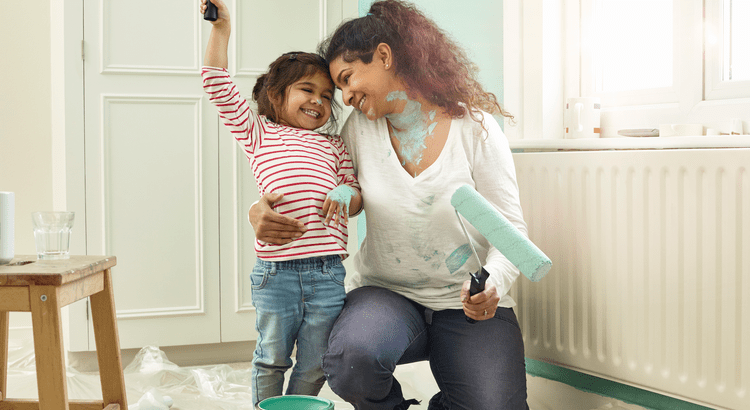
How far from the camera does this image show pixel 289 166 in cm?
123

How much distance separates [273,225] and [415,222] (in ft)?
0.95

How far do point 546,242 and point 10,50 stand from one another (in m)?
2.16

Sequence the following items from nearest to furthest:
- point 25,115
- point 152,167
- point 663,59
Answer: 1. point 663,59
2. point 152,167
3. point 25,115

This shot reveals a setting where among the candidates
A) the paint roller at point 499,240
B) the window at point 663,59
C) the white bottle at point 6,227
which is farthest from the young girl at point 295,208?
the window at point 663,59

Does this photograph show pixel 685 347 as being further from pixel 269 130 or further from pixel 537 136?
pixel 269 130

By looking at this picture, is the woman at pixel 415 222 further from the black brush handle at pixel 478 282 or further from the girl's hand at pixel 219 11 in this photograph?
the girl's hand at pixel 219 11

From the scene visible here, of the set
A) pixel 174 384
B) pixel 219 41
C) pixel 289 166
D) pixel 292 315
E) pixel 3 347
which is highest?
pixel 219 41

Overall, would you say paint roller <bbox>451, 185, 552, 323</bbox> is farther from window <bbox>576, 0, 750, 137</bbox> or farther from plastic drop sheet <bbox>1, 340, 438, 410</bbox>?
plastic drop sheet <bbox>1, 340, 438, 410</bbox>

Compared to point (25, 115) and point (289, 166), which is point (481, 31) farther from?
point (25, 115)

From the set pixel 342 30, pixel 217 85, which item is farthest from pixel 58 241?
pixel 342 30

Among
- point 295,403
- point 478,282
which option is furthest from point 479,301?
point 295,403

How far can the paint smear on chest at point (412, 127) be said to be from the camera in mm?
1286

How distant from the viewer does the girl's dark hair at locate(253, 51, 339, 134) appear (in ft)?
4.18

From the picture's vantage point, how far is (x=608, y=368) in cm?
141
